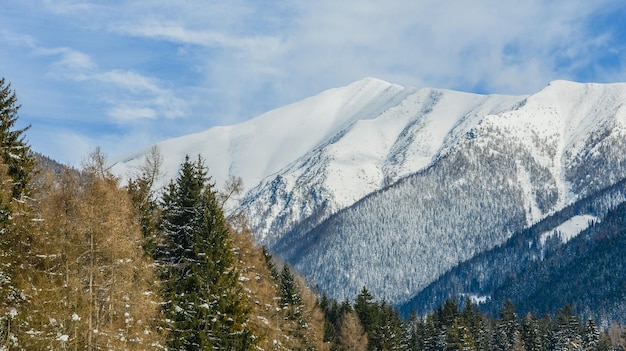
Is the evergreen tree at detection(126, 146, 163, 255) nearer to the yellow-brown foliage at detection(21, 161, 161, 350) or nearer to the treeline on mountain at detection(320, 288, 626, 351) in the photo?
the yellow-brown foliage at detection(21, 161, 161, 350)

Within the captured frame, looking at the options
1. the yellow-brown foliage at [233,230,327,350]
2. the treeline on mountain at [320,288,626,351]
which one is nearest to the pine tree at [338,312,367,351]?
the treeline on mountain at [320,288,626,351]

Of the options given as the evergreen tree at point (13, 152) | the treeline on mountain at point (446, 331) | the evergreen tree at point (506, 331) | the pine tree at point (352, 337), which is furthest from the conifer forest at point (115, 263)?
the evergreen tree at point (506, 331)

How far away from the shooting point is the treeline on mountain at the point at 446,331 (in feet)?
347

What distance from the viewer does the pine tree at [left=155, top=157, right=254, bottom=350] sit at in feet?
137

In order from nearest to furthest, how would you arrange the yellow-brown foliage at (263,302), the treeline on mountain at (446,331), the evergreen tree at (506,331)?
1. the yellow-brown foliage at (263,302)
2. the treeline on mountain at (446,331)
3. the evergreen tree at (506,331)

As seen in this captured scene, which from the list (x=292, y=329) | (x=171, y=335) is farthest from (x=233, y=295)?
(x=292, y=329)

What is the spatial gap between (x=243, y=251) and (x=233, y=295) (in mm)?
15270

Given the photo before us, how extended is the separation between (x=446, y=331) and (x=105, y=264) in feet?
314

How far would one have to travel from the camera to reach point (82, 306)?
1355 inches

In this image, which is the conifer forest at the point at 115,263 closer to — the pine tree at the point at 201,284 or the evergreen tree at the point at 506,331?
the pine tree at the point at 201,284

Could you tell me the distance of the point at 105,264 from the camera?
1410 inches

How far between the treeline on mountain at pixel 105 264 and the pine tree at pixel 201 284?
2.6 inches

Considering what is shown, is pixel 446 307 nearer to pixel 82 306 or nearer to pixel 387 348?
pixel 387 348

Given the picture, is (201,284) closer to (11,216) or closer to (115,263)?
(115,263)
